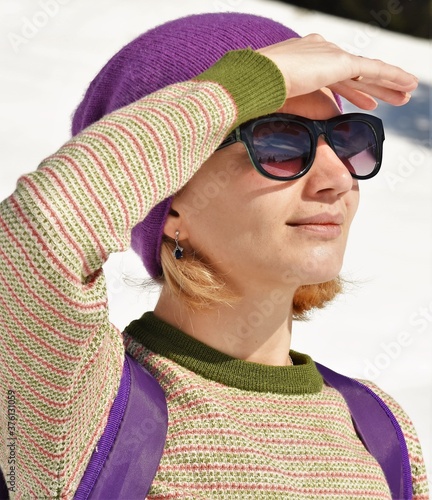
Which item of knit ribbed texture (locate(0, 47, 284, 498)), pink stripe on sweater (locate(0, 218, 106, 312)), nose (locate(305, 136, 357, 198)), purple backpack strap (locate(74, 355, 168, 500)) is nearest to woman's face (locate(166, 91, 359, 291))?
nose (locate(305, 136, 357, 198))

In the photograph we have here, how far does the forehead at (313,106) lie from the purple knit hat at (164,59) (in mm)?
179

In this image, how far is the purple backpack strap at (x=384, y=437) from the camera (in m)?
2.33

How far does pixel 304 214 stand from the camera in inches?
84.1

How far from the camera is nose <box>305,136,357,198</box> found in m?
2.15

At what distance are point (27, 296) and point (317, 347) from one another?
257 centimetres

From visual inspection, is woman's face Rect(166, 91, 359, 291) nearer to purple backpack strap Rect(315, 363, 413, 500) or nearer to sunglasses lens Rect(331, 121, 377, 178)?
sunglasses lens Rect(331, 121, 377, 178)

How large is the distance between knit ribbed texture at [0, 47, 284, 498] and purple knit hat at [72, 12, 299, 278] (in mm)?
276

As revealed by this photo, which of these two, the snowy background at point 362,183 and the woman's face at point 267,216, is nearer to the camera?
the woman's face at point 267,216

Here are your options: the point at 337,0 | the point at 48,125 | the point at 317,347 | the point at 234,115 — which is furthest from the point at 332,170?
the point at 337,0

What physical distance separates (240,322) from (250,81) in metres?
Answer: 0.60

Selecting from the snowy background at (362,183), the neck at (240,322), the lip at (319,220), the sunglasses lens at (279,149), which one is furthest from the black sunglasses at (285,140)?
the snowy background at (362,183)

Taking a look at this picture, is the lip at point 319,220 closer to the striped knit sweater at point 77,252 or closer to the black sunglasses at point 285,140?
the black sunglasses at point 285,140

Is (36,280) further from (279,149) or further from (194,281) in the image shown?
(279,149)

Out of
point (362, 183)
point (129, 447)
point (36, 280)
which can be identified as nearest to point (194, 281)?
point (129, 447)
